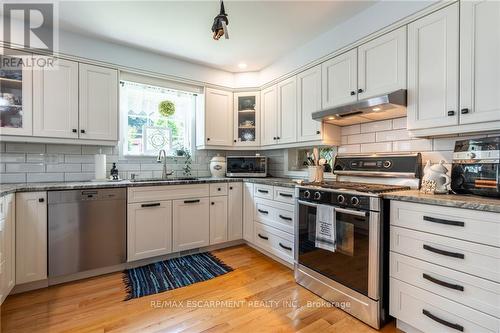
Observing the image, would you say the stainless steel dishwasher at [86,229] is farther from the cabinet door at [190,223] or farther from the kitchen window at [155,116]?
the kitchen window at [155,116]

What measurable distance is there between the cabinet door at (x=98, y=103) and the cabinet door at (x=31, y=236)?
80 cm

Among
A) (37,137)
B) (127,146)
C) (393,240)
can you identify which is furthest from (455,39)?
(37,137)

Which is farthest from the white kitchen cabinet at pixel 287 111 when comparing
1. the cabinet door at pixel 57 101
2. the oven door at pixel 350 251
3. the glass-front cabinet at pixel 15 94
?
the glass-front cabinet at pixel 15 94

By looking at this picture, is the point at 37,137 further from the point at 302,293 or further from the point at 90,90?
the point at 302,293

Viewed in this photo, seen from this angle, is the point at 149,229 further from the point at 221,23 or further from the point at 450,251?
the point at 450,251

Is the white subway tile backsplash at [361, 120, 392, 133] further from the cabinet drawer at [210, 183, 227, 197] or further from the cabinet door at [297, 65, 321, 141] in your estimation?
the cabinet drawer at [210, 183, 227, 197]

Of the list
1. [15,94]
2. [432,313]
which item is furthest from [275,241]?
[15,94]

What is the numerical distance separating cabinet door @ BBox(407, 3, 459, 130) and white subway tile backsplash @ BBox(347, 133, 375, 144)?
53 cm

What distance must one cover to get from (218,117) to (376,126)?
6.71ft

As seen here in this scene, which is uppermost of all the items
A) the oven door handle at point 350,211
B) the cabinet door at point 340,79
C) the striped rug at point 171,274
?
the cabinet door at point 340,79

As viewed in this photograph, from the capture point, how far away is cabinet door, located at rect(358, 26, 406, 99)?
75.8 inches

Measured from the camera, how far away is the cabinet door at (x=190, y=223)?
2.77 m

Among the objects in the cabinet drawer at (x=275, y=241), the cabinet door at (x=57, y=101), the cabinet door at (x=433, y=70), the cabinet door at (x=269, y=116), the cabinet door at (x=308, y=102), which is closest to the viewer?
the cabinet door at (x=433, y=70)

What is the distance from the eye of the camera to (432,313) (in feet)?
4.75
